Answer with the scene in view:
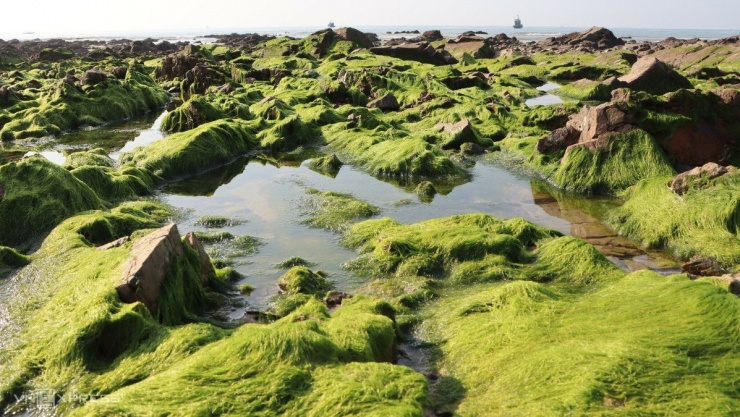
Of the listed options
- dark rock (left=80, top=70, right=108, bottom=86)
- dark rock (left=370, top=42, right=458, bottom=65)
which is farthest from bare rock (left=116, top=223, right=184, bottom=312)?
dark rock (left=370, top=42, right=458, bottom=65)

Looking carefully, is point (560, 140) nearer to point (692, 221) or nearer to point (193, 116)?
point (692, 221)

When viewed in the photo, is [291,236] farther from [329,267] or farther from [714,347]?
[714,347]

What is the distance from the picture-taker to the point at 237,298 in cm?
568

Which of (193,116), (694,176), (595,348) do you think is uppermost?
(193,116)

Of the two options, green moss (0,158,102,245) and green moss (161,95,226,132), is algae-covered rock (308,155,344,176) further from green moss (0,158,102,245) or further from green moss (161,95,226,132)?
green moss (161,95,226,132)

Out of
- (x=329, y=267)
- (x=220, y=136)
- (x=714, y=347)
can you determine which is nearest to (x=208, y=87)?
(x=220, y=136)

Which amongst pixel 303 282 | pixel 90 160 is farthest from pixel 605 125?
pixel 90 160

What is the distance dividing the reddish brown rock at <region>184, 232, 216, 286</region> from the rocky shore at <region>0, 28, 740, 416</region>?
2 centimetres

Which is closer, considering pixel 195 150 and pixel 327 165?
pixel 327 165

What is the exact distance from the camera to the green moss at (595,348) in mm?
3309

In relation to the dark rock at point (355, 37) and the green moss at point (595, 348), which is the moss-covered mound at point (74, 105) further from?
the dark rock at point (355, 37)

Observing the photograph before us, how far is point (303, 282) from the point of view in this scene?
570 centimetres

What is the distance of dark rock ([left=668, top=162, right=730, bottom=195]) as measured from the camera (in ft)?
24.2

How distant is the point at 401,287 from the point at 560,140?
21.0 feet
